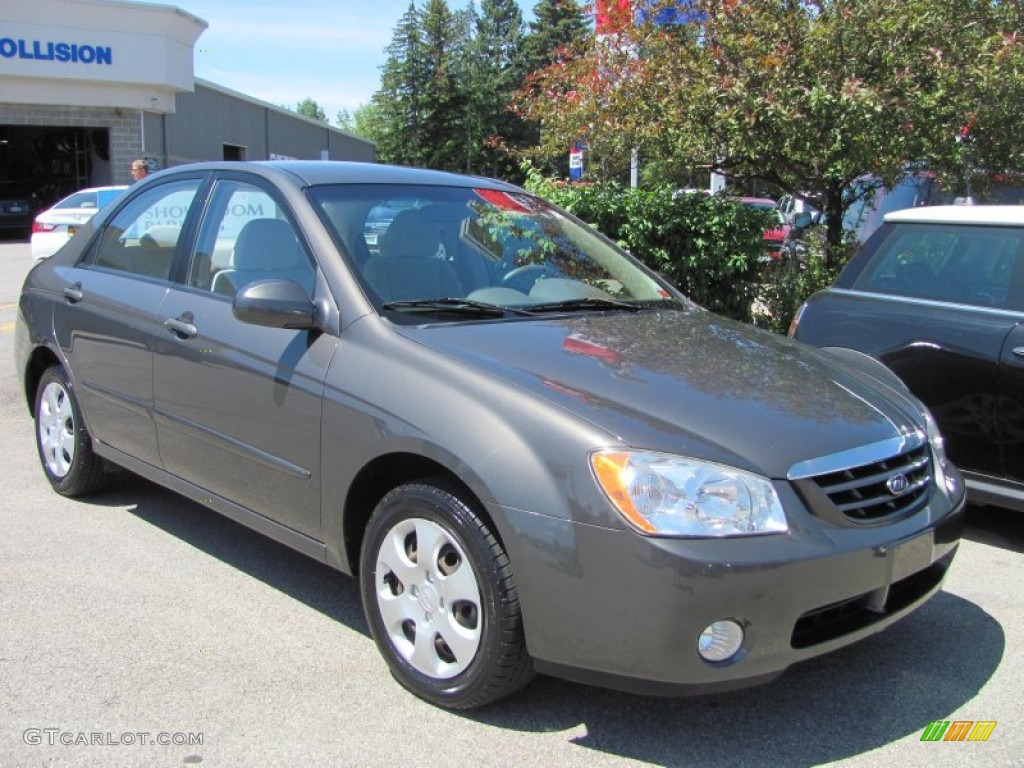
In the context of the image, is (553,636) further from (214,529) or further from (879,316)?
(879,316)

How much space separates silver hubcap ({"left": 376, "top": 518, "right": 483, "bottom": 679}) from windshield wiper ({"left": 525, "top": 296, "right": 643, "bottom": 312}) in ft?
3.53

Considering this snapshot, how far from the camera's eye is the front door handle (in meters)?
3.85

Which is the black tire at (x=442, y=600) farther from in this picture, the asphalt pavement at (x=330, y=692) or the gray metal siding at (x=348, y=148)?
the gray metal siding at (x=348, y=148)

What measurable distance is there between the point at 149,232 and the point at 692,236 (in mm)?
4617

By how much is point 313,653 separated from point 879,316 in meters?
3.36

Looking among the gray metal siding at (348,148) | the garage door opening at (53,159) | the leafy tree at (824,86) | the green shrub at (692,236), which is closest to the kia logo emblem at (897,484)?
the leafy tree at (824,86)

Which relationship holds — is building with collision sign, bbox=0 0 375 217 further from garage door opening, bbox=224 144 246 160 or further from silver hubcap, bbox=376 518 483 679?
silver hubcap, bbox=376 518 483 679

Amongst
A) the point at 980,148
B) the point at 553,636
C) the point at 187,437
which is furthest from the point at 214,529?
the point at 980,148

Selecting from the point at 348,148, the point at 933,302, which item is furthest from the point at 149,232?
the point at 348,148

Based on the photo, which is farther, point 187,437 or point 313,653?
point 187,437

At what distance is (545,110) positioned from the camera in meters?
8.26

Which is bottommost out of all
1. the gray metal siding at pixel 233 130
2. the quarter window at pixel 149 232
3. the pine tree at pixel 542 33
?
the quarter window at pixel 149 232

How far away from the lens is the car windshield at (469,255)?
3594 mm

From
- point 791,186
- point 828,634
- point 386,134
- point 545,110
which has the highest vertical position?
point 386,134
